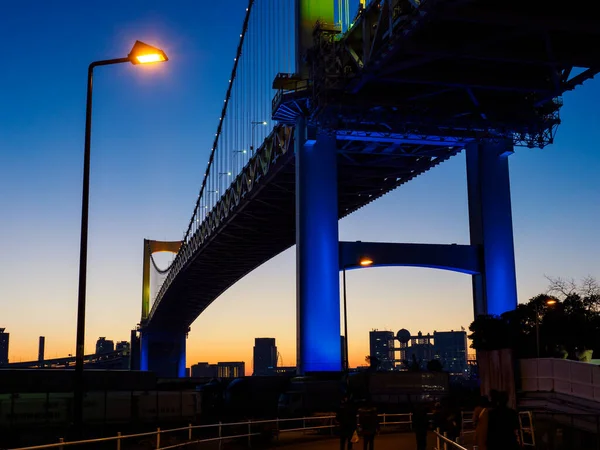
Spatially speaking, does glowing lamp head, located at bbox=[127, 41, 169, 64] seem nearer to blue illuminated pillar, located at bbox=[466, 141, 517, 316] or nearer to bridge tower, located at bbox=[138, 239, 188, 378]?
blue illuminated pillar, located at bbox=[466, 141, 517, 316]

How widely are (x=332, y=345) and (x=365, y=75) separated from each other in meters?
11.8

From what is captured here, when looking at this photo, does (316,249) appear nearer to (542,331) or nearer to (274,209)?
(542,331)

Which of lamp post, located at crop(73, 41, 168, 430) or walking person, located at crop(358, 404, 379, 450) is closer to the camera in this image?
lamp post, located at crop(73, 41, 168, 430)

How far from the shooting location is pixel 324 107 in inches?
1312

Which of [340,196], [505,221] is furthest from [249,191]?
[505,221]

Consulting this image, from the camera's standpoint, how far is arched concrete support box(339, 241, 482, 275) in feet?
122

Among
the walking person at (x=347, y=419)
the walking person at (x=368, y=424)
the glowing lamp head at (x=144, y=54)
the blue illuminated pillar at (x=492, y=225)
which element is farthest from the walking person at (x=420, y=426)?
the blue illuminated pillar at (x=492, y=225)

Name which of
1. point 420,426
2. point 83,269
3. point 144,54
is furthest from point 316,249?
point 144,54

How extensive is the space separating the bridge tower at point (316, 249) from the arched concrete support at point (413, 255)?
1126 millimetres

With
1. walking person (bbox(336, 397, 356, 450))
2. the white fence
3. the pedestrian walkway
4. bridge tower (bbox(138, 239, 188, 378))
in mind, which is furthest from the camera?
bridge tower (bbox(138, 239, 188, 378))

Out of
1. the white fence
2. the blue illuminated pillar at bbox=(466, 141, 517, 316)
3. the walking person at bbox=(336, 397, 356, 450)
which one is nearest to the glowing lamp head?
the walking person at bbox=(336, 397, 356, 450)

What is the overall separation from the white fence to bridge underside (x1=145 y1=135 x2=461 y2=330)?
21.7 meters

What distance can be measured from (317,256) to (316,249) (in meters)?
0.36

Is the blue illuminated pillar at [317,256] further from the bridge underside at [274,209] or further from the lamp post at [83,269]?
the lamp post at [83,269]
